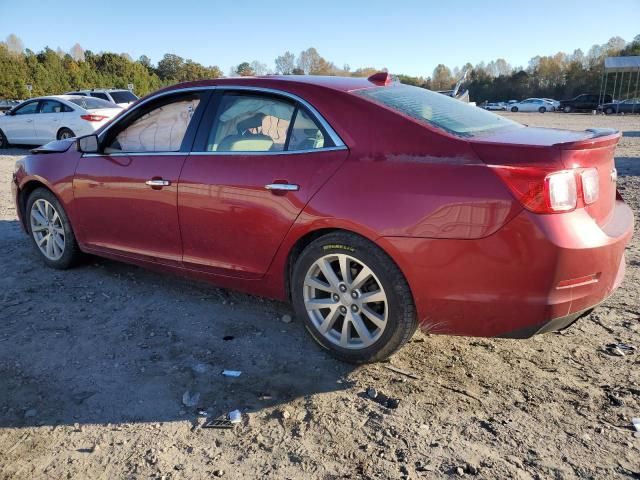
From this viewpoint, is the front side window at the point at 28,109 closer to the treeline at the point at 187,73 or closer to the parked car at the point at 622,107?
the treeline at the point at 187,73

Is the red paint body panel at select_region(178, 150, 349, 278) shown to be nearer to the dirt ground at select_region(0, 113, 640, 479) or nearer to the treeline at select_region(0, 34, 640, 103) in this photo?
the dirt ground at select_region(0, 113, 640, 479)

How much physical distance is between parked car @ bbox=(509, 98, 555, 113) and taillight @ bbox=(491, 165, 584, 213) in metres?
61.3

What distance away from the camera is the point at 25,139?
1492 centimetres

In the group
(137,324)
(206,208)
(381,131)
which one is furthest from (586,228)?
(137,324)

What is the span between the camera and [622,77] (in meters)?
57.4

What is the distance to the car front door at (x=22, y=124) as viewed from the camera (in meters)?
14.5

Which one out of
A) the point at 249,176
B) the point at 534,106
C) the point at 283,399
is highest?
the point at 249,176

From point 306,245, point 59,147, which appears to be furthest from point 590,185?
point 59,147

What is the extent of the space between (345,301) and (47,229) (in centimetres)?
323

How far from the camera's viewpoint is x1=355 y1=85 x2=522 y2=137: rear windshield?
3.03 meters

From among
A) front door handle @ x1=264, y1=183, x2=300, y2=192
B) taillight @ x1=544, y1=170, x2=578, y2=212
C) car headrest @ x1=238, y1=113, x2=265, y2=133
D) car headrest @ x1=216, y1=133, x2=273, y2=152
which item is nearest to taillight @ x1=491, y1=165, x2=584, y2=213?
taillight @ x1=544, y1=170, x2=578, y2=212

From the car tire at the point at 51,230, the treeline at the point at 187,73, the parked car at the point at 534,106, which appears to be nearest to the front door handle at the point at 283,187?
the car tire at the point at 51,230

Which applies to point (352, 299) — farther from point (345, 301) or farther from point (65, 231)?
point (65, 231)

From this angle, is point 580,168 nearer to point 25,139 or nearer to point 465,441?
point 465,441
